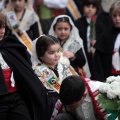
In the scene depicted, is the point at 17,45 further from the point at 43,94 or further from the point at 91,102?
the point at 91,102

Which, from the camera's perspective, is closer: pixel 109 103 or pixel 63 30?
pixel 109 103

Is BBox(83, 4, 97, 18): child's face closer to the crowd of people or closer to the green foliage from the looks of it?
the crowd of people

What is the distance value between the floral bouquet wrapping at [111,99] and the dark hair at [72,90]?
0.54ft

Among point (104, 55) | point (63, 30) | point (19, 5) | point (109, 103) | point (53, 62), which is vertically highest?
point (19, 5)

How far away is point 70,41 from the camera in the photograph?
18.1 feet

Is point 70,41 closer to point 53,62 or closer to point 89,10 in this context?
point 53,62

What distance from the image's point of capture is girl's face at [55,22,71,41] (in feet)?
18.1

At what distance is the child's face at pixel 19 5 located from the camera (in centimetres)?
648

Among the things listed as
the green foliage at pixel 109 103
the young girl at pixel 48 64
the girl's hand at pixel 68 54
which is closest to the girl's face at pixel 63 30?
the girl's hand at pixel 68 54

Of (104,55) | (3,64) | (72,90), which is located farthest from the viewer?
(104,55)

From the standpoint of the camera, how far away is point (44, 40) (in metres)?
4.64

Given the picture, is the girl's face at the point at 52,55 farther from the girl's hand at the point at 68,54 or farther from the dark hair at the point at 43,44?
the girl's hand at the point at 68,54

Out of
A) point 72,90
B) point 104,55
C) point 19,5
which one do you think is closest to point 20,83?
point 72,90

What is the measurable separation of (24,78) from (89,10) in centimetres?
292
